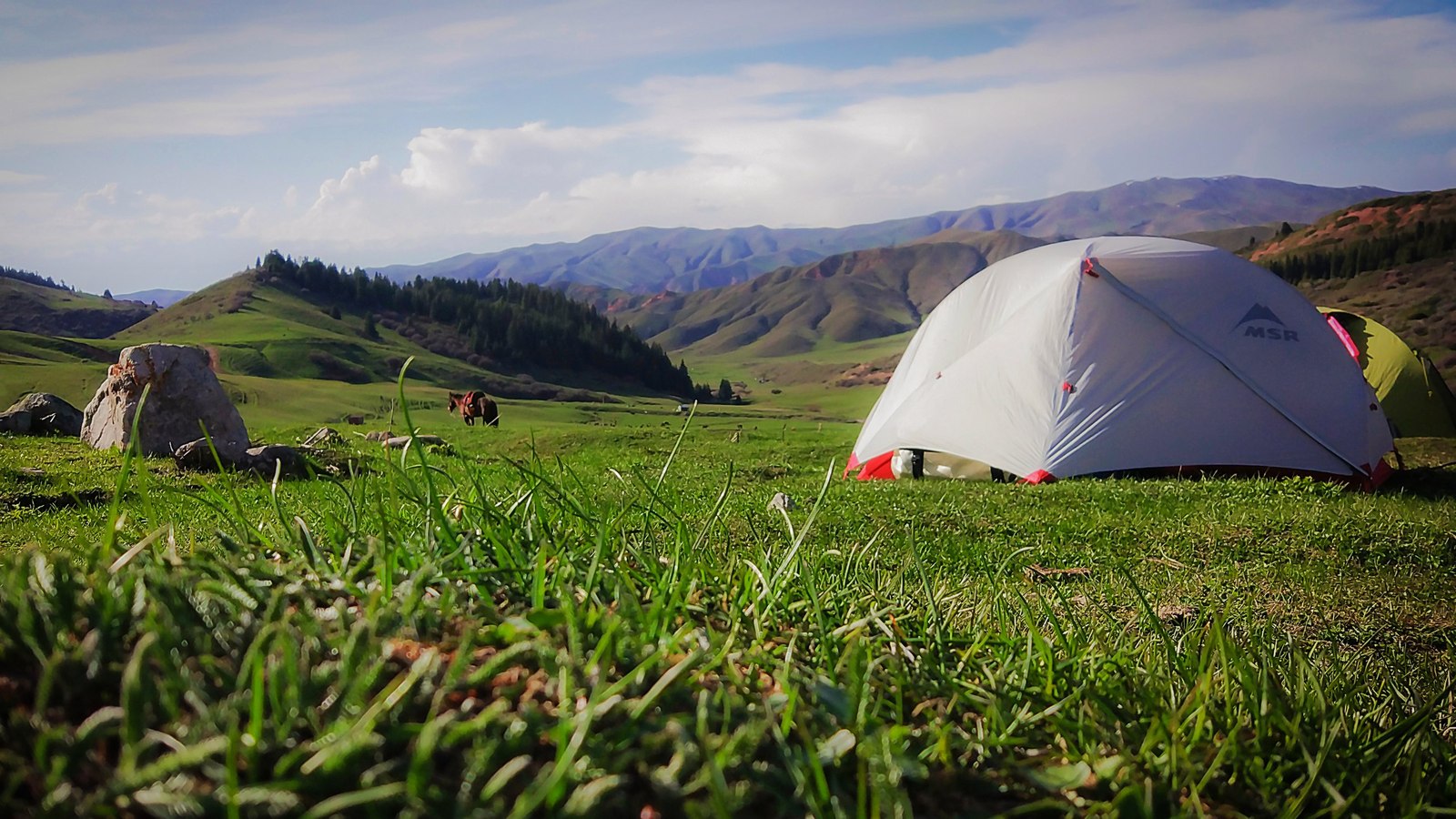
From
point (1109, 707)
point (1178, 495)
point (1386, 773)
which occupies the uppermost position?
point (1109, 707)

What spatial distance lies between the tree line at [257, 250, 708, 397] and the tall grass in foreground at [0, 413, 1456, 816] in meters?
140

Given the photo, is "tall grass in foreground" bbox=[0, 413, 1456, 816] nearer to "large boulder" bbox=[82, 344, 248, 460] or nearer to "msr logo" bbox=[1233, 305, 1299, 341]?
"msr logo" bbox=[1233, 305, 1299, 341]

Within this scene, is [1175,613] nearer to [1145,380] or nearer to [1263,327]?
[1145,380]

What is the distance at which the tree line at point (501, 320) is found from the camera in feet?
478

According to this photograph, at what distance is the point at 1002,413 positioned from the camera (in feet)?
43.0

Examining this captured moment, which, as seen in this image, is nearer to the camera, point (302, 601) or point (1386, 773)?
point (302, 601)

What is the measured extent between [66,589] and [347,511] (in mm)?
1342

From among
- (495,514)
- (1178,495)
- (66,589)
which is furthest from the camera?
(1178,495)

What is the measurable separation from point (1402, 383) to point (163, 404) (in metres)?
23.9

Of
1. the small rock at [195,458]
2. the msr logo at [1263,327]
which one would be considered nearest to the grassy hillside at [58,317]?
the small rock at [195,458]

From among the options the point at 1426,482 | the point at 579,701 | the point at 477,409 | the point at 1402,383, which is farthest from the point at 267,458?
the point at 1402,383

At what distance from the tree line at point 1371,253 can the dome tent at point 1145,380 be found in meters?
45.1

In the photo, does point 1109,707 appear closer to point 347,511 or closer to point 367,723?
point 367,723

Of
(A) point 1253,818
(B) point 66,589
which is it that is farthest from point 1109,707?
(B) point 66,589
